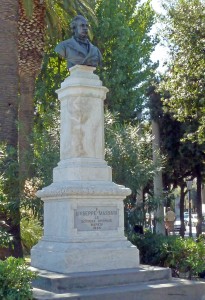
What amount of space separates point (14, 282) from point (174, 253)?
461cm

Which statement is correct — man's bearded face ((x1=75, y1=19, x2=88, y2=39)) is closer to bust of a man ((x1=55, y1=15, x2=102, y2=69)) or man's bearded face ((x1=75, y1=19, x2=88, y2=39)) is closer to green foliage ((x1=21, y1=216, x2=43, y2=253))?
bust of a man ((x1=55, y1=15, x2=102, y2=69))

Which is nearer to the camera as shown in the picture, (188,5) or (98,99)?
(98,99)

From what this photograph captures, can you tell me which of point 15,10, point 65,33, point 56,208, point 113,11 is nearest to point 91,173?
point 56,208

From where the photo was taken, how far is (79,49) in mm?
10805

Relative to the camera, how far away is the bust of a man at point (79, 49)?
10773 mm

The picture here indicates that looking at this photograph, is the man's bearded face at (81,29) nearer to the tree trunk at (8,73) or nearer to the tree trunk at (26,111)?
the tree trunk at (26,111)

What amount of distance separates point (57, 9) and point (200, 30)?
20.0 feet

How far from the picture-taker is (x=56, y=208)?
33.1ft

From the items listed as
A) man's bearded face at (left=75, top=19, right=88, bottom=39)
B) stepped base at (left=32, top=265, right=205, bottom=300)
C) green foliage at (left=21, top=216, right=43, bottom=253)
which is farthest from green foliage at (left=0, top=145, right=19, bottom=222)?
man's bearded face at (left=75, top=19, right=88, bottom=39)

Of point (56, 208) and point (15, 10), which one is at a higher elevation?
point (15, 10)

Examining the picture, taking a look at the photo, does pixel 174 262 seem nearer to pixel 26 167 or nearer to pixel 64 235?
pixel 64 235

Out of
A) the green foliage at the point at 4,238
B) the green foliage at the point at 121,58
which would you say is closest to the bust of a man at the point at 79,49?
the green foliage at the point at 4,238

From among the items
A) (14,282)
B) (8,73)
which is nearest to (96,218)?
(14,282)

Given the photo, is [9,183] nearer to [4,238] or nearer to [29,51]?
[4,238]
